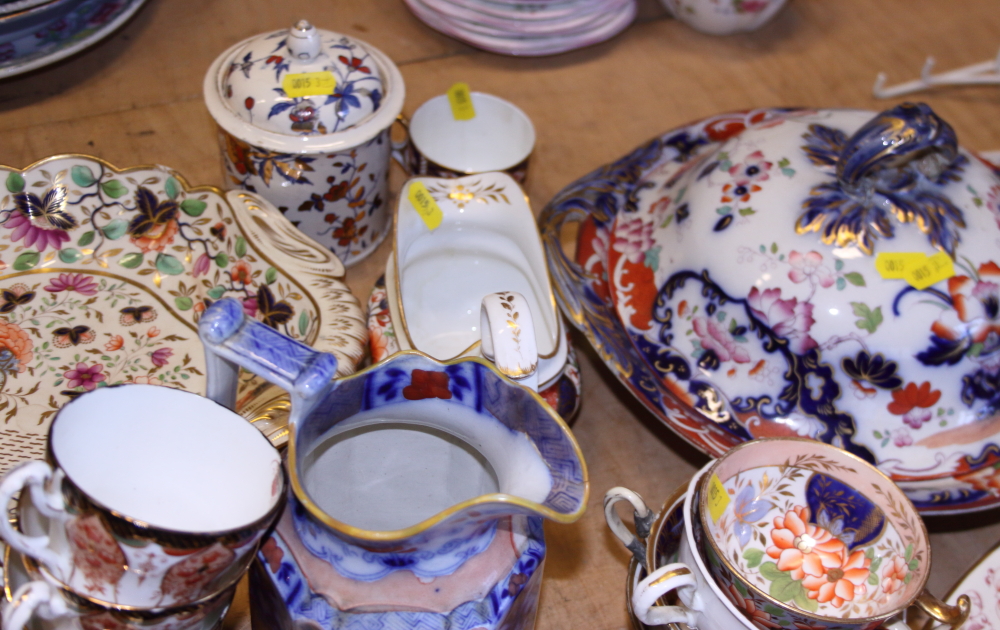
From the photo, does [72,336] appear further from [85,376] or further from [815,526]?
[815,526]

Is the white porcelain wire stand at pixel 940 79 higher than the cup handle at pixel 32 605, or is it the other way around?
the cup handle at pixel 32 605

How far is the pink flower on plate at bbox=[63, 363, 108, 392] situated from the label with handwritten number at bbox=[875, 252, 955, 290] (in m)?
0.76

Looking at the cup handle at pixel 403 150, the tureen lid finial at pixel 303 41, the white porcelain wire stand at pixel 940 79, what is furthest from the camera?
the white porcelain wire stand at pixel 940 79

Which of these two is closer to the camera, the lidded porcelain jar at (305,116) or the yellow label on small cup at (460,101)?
the lidded porcelain jar at (305,116)

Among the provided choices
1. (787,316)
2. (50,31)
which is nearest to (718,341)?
(787,316)

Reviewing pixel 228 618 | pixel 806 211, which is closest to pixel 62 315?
pixel 228 618

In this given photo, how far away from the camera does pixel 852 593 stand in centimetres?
73

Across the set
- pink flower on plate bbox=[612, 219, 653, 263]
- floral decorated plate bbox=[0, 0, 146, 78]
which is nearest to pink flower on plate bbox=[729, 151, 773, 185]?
pink flower on plate bbox=[612, 219, 653, 263]

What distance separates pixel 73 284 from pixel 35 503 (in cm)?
46

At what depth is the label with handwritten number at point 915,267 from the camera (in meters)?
0.77

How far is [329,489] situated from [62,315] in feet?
1.35

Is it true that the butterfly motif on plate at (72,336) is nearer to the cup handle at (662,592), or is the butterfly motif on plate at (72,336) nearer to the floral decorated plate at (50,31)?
the floral decorated plate at (50,31)

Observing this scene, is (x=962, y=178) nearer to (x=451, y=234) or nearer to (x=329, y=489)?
(x=451, y=234)

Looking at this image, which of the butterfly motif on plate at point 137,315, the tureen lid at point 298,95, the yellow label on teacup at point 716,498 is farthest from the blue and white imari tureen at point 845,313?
the butterfly motif on plate at point 137,315
